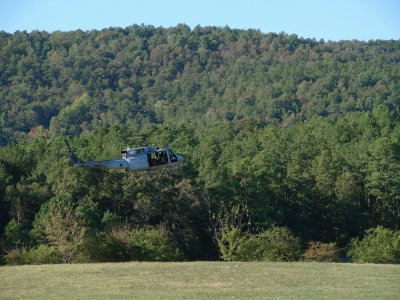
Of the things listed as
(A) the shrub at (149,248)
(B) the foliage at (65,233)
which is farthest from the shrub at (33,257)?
(A) the shrub at (149,248)

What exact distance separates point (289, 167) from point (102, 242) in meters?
35.1

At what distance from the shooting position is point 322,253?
211 ft

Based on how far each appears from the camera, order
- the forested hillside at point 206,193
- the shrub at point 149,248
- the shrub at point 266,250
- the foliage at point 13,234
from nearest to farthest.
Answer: the shrub at point 149,248, the shrub at point 266,250, the forested hillside at point 206,193, the foliage at point 13,234

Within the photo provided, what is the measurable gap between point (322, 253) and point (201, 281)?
2493cm

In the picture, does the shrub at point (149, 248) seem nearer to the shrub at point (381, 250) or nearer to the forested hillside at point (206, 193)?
the forested hillside at point (206, 193)

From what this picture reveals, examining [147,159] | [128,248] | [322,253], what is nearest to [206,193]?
[322,253]

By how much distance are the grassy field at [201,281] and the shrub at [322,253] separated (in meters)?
15.2

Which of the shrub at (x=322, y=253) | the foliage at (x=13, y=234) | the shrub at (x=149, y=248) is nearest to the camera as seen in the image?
the shrub at (x=149, y=248)

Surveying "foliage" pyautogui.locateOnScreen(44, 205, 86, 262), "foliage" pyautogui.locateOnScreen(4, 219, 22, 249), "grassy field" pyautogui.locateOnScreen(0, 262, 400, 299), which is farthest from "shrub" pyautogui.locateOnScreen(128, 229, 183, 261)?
"foliage" pyautogui.locateOnScreen(4, 219, 22, 249)

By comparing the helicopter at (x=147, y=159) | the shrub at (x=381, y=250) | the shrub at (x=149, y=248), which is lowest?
the shrub at (x=381, y=250)

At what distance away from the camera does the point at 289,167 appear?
8450 cm

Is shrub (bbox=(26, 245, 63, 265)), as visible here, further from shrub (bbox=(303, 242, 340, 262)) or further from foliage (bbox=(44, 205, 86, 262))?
shrub (bbox=(303, 242, 340, 262))

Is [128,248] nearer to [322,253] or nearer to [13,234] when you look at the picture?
[13,234]

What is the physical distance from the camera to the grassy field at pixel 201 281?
121 feet
